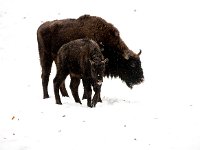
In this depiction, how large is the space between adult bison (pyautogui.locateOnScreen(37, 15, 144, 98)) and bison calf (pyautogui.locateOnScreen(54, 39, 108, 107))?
130 centimetres

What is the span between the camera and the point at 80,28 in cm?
1148

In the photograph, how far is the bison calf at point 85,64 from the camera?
9633 millimetres

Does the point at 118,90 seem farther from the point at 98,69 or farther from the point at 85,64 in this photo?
the point at 98,69

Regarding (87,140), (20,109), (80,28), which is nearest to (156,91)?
(80,28)

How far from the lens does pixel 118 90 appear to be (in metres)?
13.9

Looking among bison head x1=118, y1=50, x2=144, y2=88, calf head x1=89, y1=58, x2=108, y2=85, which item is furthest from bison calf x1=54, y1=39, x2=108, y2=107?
bison head x1=118, y1=50, x2=144, y2=88

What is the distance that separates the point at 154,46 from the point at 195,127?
8.30 meters

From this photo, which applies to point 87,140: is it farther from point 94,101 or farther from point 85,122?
point 94,101

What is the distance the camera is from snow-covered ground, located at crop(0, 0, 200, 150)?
26.7ft

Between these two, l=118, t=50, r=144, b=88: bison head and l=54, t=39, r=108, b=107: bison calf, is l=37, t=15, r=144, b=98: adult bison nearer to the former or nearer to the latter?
l=118, t=50, r=144, b=88: bison head

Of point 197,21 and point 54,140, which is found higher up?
point 197,21

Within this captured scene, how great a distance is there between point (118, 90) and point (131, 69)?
2.18 meters

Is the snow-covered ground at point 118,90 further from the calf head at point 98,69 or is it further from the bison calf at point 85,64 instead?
the calf head at point 98,69

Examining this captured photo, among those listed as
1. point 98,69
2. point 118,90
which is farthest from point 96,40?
point 118,90
